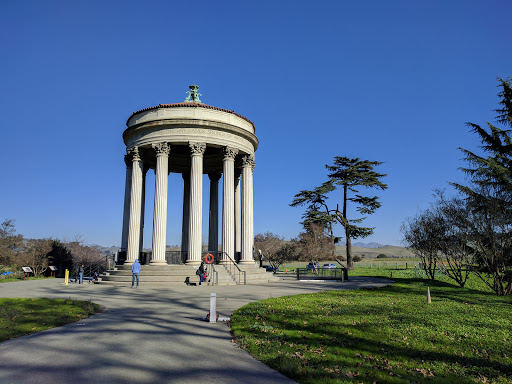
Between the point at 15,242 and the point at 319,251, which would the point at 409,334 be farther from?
the point at 319,251

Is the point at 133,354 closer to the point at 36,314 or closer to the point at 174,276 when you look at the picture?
the point at 36,314

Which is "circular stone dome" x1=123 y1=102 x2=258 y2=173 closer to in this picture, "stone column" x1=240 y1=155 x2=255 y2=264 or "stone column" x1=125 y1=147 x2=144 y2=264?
"stone column" x1=125 y1=147 x2=144 y2=264

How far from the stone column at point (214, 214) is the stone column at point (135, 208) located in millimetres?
8594

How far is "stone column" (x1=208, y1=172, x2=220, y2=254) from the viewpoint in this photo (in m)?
34.6

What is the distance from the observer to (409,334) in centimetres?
834

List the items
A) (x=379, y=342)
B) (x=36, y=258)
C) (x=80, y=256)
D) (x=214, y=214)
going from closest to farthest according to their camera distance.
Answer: (x=379, y=342) → (x=36, y=258) → (x=214, y=214) → (x=80, y=256)

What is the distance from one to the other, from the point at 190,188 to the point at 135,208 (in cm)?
475

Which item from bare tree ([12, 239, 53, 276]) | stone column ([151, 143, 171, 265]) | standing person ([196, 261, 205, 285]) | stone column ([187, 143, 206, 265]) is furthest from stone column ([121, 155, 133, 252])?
bare tree ([12, 239, 53, 276])

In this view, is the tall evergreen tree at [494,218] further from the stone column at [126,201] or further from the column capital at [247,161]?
the stone column at [126,201]

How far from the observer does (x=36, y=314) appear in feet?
37.0

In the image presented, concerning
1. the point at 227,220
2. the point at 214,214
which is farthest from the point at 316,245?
the point at 227,220

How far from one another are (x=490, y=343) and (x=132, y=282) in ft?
64.4

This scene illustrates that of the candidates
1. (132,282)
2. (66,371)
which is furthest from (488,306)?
(132,282)

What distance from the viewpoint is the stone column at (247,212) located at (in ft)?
94.0
